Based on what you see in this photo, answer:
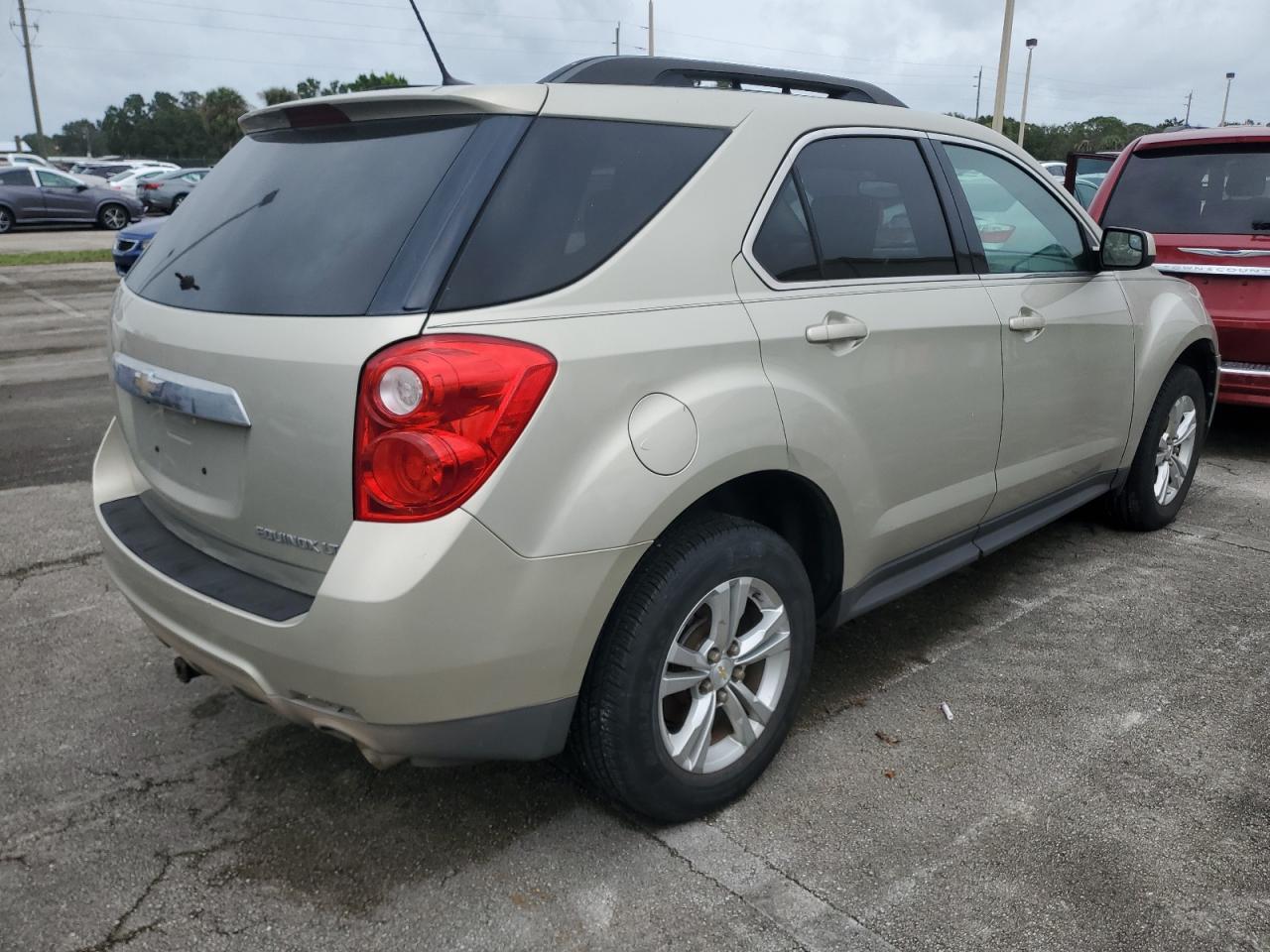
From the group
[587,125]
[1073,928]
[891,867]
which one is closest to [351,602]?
[587,125]

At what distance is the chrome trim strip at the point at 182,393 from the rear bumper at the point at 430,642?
1.32 ft

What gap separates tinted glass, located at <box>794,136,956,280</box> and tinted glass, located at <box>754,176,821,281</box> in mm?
55

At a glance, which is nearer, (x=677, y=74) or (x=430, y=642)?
(x=430, y=642)

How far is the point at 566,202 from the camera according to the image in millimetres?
2361

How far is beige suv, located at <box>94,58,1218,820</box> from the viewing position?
2.14 meters

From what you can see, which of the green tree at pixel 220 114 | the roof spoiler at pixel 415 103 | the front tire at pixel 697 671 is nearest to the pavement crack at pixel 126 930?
the front tire at pixel 697 671

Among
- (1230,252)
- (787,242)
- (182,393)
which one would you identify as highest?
(787,242)

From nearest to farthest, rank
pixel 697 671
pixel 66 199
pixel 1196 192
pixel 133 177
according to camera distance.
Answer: pixel 697 671
pixel 1196 192
pixel 66 199
pixel 133 177

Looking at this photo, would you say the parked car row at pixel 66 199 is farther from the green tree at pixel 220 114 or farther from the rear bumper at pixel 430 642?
the green tree at pixel 220 114

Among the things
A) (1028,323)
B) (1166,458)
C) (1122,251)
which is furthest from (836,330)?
(1166,458)

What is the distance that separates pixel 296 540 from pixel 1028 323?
2.49 metres

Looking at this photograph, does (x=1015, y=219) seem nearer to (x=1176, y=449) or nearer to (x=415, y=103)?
(x=1176, y=449)

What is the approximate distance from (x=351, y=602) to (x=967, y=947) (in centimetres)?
148

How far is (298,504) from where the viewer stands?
2.22 metres
